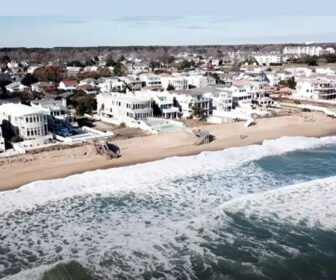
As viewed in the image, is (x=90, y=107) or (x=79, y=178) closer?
(x=79, y=178)

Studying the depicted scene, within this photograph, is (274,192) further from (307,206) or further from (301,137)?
(301,137)

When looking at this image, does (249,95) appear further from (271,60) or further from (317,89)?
(271,60)

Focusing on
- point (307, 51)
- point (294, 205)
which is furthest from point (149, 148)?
point (307, 51)

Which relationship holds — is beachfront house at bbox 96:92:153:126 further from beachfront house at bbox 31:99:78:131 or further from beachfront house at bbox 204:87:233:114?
beachfront house at bbox 204:87:233:114

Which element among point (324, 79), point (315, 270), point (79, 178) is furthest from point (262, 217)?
point (324, 79)

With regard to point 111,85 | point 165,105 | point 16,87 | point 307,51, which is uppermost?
point 307,51

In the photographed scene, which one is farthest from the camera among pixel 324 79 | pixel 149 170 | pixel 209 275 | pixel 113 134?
pixel 324 79

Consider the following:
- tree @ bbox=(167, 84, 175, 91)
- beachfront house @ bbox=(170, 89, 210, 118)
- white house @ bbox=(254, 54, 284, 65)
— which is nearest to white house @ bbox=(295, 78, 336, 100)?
tree @ bbox=(167, 84, 175, 91)
